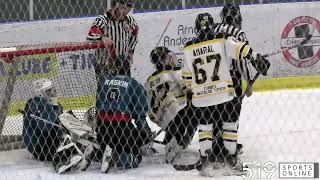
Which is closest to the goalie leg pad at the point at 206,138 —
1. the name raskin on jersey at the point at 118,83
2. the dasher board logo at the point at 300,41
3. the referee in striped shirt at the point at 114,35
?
the name raskin on jersey at the point at 118,83

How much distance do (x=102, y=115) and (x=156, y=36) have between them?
3.63 metres

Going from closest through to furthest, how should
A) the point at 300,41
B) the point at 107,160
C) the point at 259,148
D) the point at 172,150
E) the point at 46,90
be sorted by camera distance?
the point at 107,160
the point at 172,150
the point at 46,90
the point at 259,148
the point at 300,41

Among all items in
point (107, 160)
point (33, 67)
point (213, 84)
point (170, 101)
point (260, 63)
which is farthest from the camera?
point (33, 67)

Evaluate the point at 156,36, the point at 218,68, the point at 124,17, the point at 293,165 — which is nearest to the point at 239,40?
the point at 218,68

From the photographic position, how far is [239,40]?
15.4ft

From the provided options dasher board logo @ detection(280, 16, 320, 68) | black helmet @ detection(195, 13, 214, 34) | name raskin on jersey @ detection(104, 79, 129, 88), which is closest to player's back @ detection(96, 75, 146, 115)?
name raskin on jersey @ detection(104, 79, 129, 88)

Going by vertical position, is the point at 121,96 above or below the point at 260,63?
below

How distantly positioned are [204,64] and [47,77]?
1619mm

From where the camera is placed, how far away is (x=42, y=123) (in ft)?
17.0

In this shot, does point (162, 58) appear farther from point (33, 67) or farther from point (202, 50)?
point (33, 67)

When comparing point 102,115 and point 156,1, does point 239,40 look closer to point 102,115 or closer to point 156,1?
point 102,115

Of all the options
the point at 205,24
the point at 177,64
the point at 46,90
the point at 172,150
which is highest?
the point at 205,24

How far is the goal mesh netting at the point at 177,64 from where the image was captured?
5.24 metres

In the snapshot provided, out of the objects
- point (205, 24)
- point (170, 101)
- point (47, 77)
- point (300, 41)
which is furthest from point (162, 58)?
point (300, 41)
